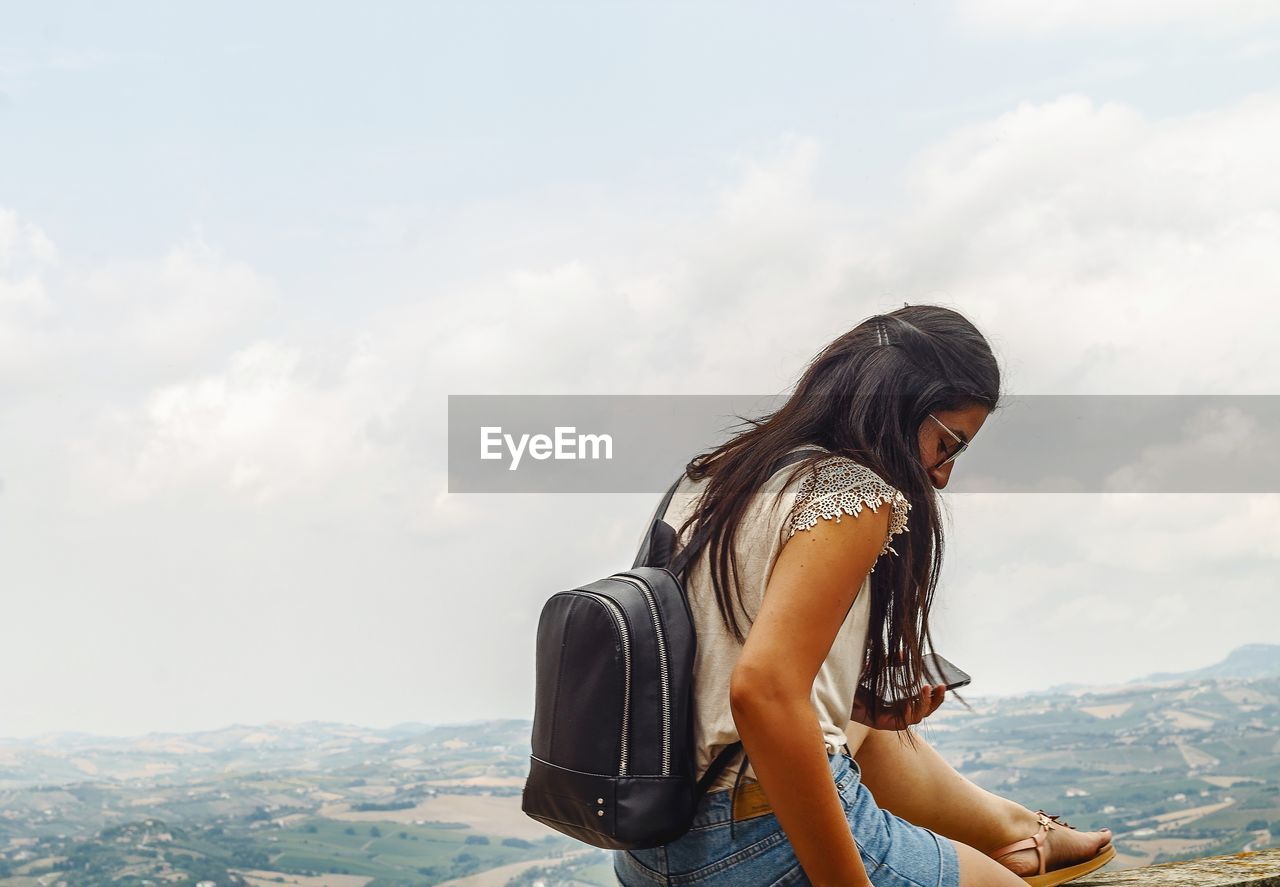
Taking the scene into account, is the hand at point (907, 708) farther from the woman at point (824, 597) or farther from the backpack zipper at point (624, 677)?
the backpack zipper at point (624, 677)

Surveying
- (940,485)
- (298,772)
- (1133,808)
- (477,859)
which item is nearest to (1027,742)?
(1133,808)

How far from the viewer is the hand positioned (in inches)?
79.2

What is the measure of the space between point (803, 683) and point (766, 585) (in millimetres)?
155

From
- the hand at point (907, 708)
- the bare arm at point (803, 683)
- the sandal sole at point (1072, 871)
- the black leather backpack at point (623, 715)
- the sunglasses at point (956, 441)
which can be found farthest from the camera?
the sandal sole at point (1072, 871)

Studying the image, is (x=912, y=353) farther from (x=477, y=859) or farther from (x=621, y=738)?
(x=477, y=859)

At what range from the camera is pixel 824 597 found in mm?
1536

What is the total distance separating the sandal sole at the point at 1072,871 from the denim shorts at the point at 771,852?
1.58 feet

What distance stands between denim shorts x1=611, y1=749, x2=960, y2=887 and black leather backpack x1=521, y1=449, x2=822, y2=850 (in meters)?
0.04

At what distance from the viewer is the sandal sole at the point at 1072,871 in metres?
2.13

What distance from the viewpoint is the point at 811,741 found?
150 centimetres

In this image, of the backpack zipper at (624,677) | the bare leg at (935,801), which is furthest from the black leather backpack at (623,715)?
the bare leg at (935,801)

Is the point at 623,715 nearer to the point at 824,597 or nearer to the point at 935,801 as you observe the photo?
the point at 824,597

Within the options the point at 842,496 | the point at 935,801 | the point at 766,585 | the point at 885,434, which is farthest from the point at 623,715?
the point at 935,801

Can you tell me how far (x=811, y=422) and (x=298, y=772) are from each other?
5161 cm
